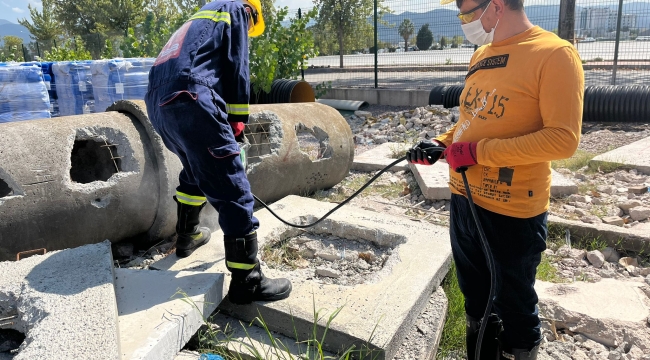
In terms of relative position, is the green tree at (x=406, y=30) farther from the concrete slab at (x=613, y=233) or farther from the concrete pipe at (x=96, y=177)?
the concrete slab at (x=613, y=233)

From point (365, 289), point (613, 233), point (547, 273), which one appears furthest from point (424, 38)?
point (365, 289)

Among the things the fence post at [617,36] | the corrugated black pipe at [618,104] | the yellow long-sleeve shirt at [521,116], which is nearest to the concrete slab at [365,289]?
the yellow long-sleeve shirt at [521,116]

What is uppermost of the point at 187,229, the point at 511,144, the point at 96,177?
A: the point at 511,144

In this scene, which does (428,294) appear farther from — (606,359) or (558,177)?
(558,177)

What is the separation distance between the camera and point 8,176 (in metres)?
2.77

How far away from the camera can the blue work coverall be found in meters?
2.30

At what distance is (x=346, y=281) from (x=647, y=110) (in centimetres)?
669

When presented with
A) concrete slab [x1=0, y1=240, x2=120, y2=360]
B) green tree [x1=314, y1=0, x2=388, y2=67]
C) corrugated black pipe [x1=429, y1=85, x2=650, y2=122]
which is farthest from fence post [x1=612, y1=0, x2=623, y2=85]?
concrete slab [x1=0, y1=240, x2=120, y2=360]

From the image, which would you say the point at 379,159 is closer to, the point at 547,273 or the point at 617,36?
the point at 547,273

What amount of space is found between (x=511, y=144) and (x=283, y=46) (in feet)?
30.0

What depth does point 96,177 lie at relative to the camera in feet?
12.2

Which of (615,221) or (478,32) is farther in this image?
(615,221)

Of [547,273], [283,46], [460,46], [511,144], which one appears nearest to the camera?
[511,144]

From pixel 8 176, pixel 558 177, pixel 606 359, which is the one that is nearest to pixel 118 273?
pixel 8 176
